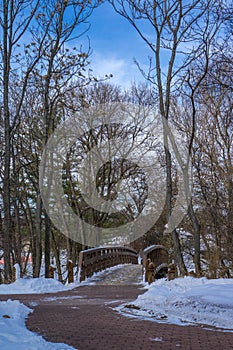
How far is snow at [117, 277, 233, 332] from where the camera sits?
597 centimetres

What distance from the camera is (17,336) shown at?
15.1 feet

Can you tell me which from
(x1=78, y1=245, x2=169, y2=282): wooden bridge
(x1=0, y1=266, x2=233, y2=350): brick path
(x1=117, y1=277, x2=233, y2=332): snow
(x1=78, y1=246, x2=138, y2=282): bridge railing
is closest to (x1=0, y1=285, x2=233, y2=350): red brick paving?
(x1=0, y1=266, x2=233, y2=350): brick path

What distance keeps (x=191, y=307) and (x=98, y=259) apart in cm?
1101

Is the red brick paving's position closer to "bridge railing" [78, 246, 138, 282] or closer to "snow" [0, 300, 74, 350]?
"snow" [0, 300, 74, 350]

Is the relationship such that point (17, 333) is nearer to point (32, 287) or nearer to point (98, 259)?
point (32, 287)

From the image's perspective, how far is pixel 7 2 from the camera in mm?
16406

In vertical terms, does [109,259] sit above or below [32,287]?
above

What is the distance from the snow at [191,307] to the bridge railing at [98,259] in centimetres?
757

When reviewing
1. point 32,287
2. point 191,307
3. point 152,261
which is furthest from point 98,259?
point 191,307

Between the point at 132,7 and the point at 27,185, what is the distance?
1404 centimetres

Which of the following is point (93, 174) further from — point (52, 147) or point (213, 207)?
point (213, 207)

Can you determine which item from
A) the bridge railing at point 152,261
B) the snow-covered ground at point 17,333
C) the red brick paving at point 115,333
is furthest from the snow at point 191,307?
the bridge railing at point 152,261

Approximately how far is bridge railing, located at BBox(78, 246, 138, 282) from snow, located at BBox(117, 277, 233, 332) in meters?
7.57

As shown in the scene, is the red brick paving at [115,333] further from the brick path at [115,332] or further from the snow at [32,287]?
the snow at [32,287]
